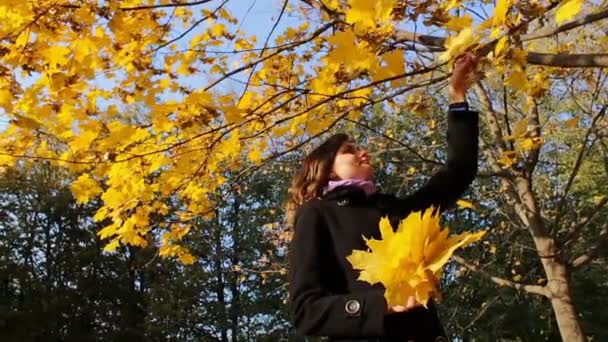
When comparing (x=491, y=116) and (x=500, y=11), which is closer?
(x=500, y=11)

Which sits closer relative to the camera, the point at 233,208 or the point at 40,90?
the point at 40,90

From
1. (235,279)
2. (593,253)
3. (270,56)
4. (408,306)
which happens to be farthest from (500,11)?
(235,279)

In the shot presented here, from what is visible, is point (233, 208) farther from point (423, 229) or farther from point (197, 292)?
point (423, 229)

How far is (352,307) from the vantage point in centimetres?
153

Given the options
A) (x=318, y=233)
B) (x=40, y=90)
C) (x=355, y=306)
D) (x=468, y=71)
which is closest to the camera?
(x=355, y=306)

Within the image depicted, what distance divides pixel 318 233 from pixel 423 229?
1.32 ft

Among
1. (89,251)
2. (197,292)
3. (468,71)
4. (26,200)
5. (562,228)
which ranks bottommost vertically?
(468,71)

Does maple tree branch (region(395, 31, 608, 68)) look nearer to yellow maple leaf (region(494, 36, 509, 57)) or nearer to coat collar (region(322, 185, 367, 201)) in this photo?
yellow maple leaf (region(494, 36, 509, 57))

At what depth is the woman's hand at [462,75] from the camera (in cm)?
192

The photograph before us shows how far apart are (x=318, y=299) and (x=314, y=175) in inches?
19.1

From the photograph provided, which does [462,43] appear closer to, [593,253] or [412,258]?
[412,258]

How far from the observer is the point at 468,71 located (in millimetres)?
1950

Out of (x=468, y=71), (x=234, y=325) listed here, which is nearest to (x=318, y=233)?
(x=468, y=71)

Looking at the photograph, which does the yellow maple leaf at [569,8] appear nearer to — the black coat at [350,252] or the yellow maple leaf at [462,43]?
the yellow maple leaf at [462,43]
